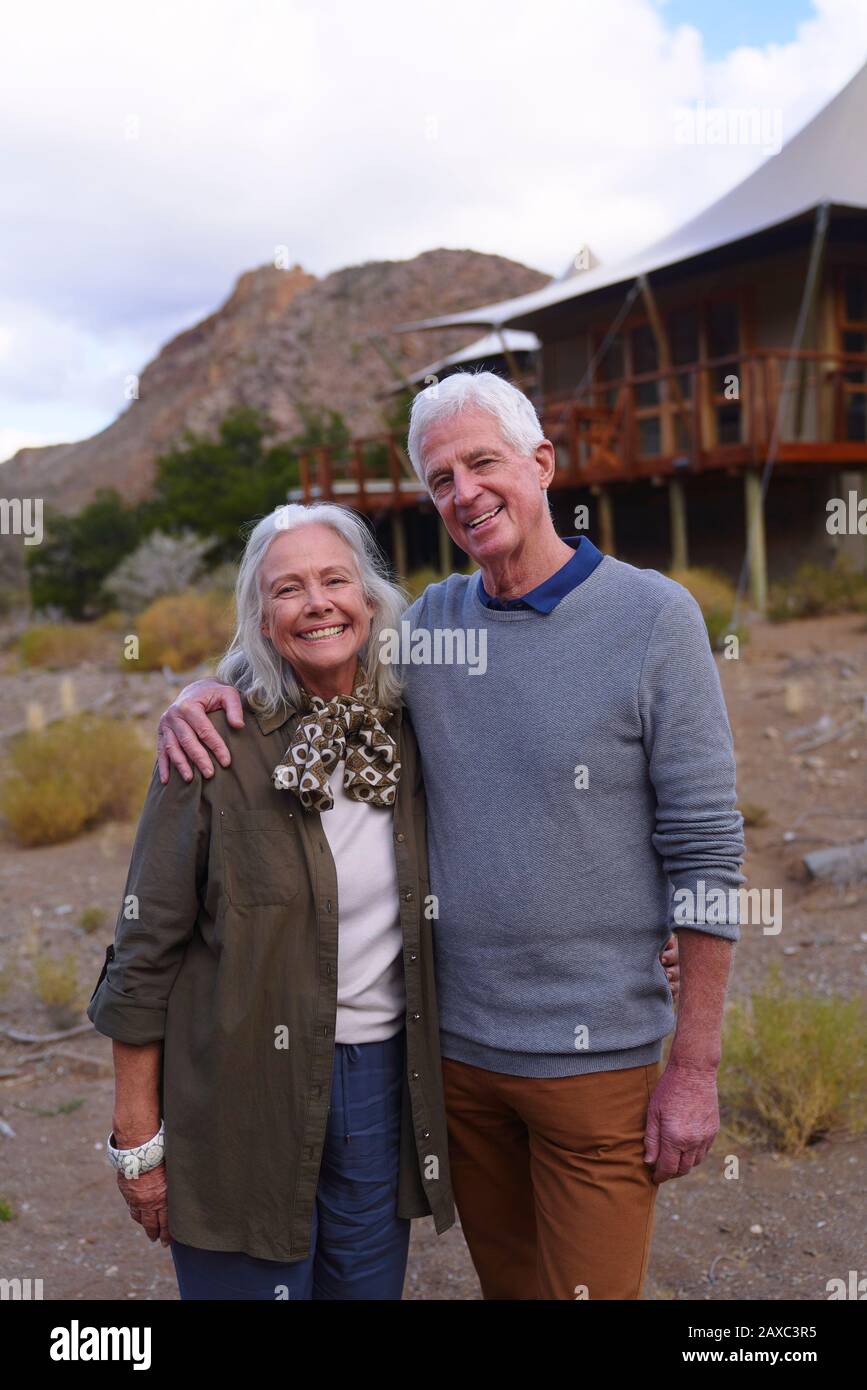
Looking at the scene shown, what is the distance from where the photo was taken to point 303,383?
A: 5684cm

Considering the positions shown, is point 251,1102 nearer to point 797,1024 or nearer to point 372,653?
point 372,653

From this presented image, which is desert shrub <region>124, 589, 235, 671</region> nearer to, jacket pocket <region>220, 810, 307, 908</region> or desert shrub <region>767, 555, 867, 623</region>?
desert shrub <region>767, 555, 867, 623</region>

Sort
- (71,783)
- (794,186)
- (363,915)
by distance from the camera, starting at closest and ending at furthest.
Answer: (363,915) → (71,783) → (794,186)

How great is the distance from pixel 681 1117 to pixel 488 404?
1.38 metres

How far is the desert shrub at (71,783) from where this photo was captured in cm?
806

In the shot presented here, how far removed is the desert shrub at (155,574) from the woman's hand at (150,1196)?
54.5 feet

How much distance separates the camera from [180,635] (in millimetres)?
13969

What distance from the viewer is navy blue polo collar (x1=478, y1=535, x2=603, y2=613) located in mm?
2277

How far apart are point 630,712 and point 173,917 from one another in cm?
90

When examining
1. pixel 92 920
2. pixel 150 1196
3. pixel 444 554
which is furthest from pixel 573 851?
pixel 444 554

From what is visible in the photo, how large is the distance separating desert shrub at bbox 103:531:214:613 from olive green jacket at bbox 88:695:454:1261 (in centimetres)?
1663

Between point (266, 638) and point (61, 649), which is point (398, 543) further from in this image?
point (266, 638)

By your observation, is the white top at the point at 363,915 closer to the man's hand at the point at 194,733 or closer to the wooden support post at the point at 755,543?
the man's hand at the point at 194,733

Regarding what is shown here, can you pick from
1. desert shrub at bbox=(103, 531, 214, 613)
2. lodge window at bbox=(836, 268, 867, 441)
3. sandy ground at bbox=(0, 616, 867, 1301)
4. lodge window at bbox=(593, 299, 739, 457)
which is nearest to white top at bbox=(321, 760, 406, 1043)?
sandy ground at bbox=(0, 616, 867, 1301)
